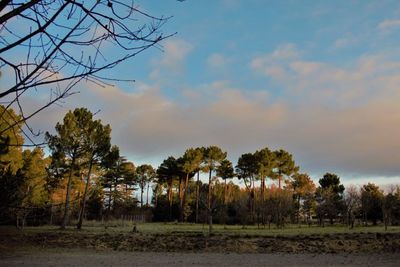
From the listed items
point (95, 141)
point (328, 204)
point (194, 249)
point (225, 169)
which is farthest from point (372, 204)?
point (194, 249)

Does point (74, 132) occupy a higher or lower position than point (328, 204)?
higher

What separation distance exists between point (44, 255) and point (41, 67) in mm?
19949

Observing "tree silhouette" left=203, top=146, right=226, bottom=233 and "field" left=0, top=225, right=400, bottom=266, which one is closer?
"field" left=0, top=225, right=400, bottom=266

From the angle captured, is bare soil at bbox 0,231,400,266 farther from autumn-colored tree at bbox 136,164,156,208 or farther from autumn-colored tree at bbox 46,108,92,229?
autumn-colored tree at bbox 136,164,156,208

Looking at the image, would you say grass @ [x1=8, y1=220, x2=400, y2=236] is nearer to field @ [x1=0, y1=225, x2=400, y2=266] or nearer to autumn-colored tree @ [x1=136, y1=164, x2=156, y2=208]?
field @ [x1=0, y1=225, x2=400, y2=266]

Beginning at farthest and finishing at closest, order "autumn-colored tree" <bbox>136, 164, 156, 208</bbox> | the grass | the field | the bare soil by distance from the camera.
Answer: "autumn-colored tree" <bbox>136, 164, 156, 208</bbox>
the grass
the field
the bare soil

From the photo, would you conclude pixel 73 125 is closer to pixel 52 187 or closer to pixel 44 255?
pixel 52 187

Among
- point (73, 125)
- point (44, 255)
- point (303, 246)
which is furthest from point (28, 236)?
point (303, 246)

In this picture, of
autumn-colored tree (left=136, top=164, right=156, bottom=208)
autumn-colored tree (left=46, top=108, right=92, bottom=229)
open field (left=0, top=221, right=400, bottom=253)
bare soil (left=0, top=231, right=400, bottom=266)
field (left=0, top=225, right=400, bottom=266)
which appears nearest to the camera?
bare soil (left=0, top=231, right=400, bottom=266)

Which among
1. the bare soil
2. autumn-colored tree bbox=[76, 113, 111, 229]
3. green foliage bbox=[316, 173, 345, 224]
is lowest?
the bare soil

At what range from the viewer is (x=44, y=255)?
19.6 meters

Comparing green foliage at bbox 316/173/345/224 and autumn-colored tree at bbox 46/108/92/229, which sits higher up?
autumn-colored tree at bbox 46/108/92/229

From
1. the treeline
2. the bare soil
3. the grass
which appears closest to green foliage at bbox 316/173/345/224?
the treeline

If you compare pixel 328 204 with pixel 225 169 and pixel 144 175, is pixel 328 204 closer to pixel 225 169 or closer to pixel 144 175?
pixel 225 169
